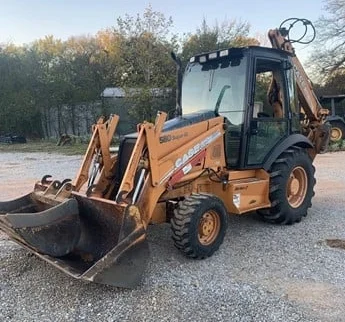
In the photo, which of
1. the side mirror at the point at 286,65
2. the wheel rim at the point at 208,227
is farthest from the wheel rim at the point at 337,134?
the wheel rim at the point at 208,227

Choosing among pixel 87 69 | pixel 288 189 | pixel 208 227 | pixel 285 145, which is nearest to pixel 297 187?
pixel 288 189

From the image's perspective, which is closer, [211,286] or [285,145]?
[211,286]

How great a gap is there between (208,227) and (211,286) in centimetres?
Answer: 75

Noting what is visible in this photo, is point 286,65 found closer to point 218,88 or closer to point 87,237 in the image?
point 218,88

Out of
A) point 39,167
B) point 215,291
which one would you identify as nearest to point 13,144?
point 39,167

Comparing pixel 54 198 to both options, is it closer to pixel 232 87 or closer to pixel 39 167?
pixel 232 87

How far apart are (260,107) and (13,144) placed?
17.4 metres

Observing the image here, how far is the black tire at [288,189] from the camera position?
17.2 ft

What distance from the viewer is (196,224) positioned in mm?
3965

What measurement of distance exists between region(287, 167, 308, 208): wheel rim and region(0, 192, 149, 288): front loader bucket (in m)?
2.79

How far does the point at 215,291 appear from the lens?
11.5ft

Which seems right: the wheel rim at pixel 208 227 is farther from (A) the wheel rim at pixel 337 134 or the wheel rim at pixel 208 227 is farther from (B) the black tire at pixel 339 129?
(B) the black tire at pixel 339 129

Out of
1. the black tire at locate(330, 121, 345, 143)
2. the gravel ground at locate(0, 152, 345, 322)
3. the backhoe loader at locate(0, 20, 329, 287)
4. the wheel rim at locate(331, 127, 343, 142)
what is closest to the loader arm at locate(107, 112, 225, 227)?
the backhoe loader at locate(0, 20, 329, 287)

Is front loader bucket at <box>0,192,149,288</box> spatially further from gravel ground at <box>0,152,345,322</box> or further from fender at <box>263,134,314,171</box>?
fender at <box>263,134,314,171</box>
